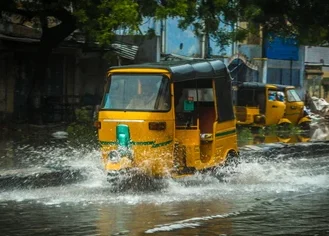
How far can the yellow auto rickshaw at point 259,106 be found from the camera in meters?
25.9

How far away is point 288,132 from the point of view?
25.9 meters

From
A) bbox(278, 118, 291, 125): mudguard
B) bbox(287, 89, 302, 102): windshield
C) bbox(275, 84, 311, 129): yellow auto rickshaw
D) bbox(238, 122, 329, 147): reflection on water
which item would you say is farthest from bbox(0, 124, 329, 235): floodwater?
bbox(287, 89, 302, 102): windshield

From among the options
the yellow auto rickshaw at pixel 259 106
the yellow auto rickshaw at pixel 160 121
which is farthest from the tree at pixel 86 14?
the yellow auto rickshaw at pixel 259 106

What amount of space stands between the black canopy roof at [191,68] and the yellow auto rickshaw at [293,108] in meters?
14.2

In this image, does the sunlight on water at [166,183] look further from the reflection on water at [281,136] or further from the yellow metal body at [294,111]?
the yellow metal body at [294,111]

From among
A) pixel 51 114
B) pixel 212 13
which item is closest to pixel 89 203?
pixel 212 13

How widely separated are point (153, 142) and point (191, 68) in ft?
5.96

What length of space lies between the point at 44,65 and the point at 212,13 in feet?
17.8

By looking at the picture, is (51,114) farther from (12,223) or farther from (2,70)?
(12,223)

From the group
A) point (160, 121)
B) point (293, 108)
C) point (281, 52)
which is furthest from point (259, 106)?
point (160, 121)

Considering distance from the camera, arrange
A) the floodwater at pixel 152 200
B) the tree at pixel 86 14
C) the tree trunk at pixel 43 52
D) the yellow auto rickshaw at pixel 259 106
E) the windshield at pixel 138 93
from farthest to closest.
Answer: the yellow auto rickshaw at pixel 259 106 → the tree trunk at pixel 43 52 → the tree at pixel 86 14 → the windshield at pixel 138 93 → the floodwater at pixel 152 200

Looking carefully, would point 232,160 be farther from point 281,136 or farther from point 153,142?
point 281,136

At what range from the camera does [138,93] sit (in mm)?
11766

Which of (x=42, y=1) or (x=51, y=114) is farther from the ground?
(x=42, y=1)
